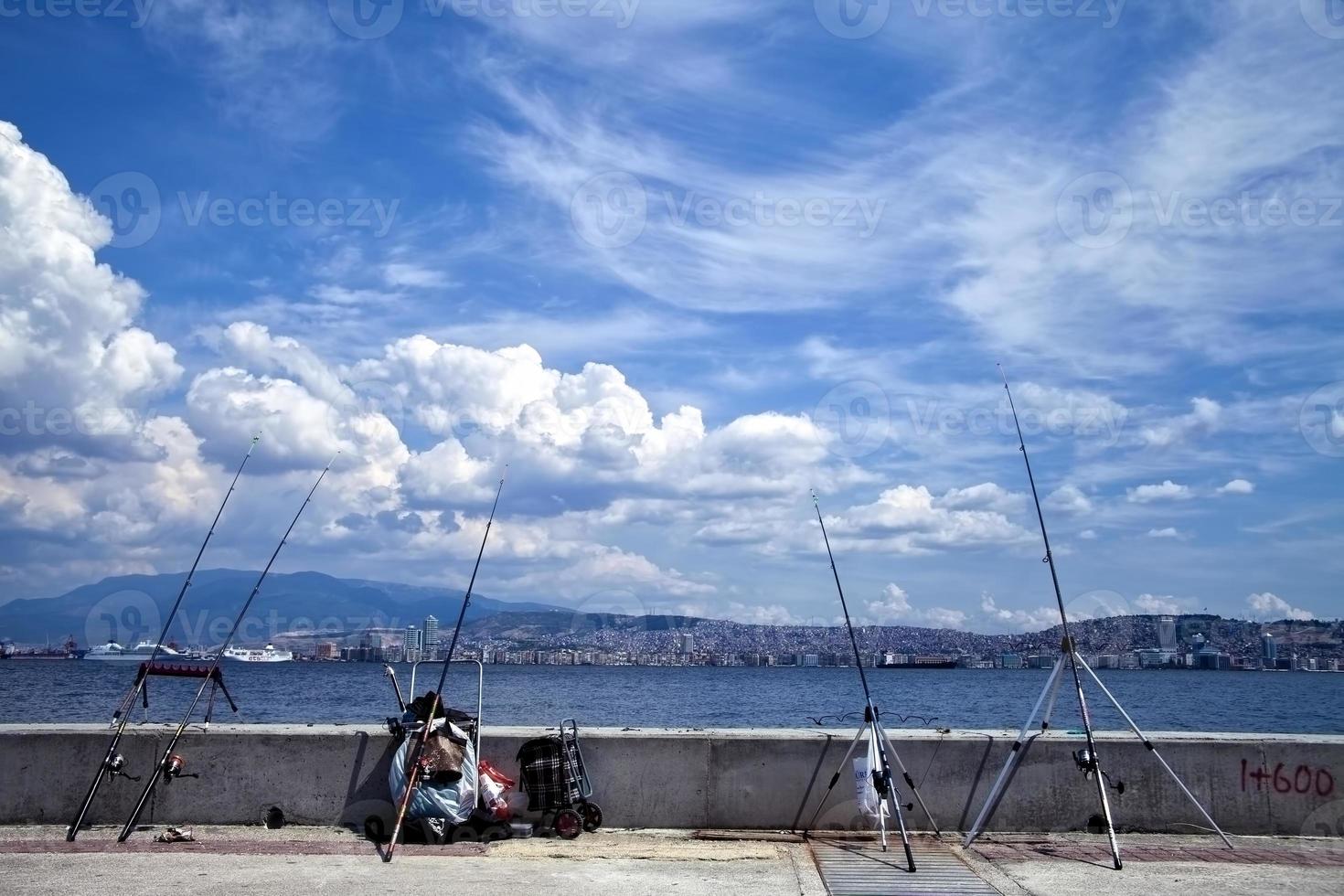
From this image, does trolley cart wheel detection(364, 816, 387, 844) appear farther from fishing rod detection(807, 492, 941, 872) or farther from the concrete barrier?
fishing rod detection(807, 492, 941, 872)

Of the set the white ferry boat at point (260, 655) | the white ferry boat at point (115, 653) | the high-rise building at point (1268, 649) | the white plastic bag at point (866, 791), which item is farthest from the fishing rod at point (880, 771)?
the white ferry boat at point (115, 653)

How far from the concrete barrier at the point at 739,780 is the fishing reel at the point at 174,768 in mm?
80

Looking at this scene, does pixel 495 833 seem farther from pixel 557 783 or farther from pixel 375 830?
pixel 375 830

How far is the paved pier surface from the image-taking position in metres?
6.97

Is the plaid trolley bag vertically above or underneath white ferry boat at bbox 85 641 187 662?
above

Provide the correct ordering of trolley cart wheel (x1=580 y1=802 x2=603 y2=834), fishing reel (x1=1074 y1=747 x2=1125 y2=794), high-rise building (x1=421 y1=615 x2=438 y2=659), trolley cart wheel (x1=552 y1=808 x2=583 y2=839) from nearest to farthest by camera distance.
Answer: fishing reel (x1=1074 y1=747 x2=1125 y2=794) < trolley cart wheel (x1=552 y1=808 x2=583 y2=839) < trolley cart wheel (x1=580 y1=802 x2=603 y2=834) < high-rise building (x1=421 y1=615 x2=438 y2=659)

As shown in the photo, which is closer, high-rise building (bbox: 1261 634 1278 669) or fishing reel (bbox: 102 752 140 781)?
fishing reel (bbox: 102 752 140 781)

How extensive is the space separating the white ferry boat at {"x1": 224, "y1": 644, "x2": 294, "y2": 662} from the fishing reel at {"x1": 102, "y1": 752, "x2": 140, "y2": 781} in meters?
117

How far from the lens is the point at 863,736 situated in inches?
342

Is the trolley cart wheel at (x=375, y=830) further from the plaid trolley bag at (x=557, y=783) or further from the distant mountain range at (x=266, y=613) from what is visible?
the distant mountain range at (x=266, y=613)

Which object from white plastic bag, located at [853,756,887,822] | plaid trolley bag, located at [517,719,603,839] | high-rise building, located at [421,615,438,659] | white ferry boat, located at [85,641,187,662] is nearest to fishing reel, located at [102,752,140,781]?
plaid trolley bag, located at [517,719,603,839]

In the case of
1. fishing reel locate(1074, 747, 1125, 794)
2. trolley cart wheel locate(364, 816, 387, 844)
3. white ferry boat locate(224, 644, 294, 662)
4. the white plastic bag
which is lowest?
white ferry boat locate(224, 644, 294, 662)

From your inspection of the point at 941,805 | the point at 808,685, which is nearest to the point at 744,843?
the point at 941,805

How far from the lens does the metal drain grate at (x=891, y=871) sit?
7023 millimetres
